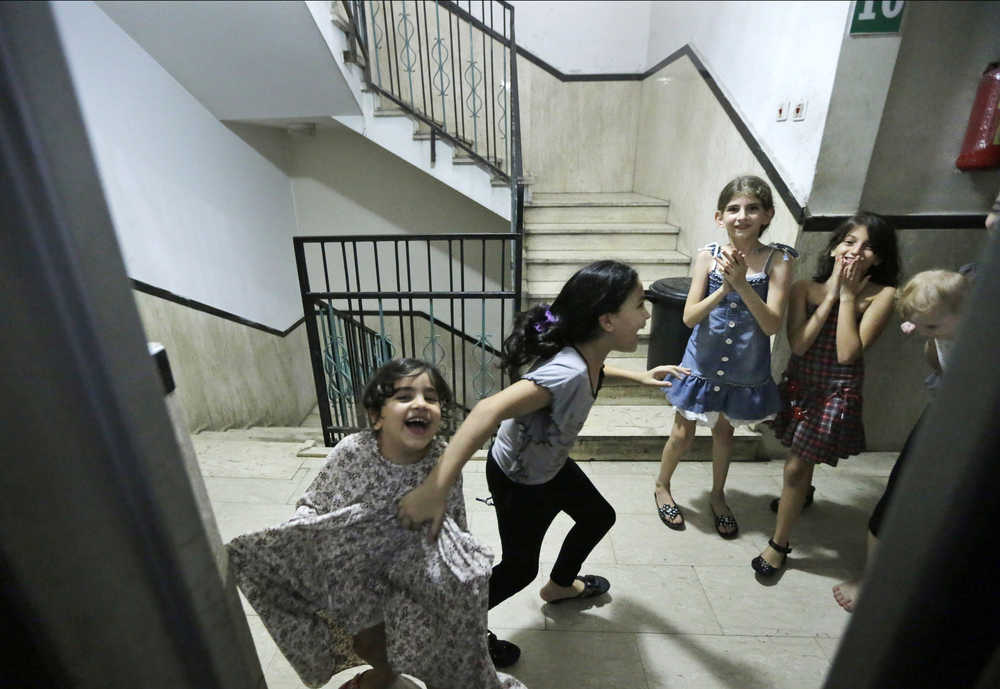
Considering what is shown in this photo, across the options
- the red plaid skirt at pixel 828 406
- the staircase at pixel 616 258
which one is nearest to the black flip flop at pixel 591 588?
the staircase at pixel 616 258

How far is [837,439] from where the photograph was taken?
1517 millimetres

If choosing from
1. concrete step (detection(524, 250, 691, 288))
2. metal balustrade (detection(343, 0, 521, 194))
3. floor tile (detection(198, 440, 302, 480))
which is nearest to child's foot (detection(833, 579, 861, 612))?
concrete step (detection(524, 250, 691, 288))

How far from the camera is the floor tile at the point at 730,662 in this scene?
4.21ft

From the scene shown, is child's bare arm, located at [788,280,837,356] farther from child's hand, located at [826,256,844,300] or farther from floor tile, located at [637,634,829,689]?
floor tile, located at [637,634,829,689]

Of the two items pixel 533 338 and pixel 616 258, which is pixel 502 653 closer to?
pixel 533 338

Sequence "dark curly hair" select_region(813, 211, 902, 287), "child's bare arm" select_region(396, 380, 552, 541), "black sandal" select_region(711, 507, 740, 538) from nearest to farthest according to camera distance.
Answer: "child's bare arm" select_region(396, 380, 552, 541)
"dark curly hair" select_region(813, 211, 902, 287)
"black sandal" select_region(711, 507, 740, 538)

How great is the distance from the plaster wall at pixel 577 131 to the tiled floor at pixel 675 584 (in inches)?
135

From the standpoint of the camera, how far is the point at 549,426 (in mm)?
1085

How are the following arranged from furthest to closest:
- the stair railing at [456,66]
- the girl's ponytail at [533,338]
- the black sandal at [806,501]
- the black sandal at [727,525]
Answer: the stair railing at [456,66]
the black sandal at [806,501]
the black sandal at [727,525]
the girl's ponytail at [533,338]

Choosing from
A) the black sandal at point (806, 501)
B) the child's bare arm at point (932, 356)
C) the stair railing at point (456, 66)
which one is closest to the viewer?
the child's bare arm at point (932, 356)

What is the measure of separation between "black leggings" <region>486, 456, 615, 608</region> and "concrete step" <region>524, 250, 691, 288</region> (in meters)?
2.19

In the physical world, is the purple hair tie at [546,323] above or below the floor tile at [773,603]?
above

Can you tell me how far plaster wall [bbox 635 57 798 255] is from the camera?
102 inches

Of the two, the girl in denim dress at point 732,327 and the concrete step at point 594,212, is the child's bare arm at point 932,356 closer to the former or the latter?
the girl in denim dress at point 732,327
